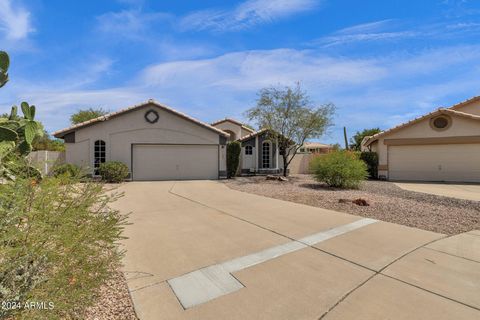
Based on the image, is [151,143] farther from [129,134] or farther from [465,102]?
[465,102]

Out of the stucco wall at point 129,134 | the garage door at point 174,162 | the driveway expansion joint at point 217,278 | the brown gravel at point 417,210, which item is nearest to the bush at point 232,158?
the garage door at point 174,162

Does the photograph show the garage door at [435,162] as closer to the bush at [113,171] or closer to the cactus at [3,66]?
the bush at [113,171]

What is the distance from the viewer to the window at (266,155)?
74.5 feet

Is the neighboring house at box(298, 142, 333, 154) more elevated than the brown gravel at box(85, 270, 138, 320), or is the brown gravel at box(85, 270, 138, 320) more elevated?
the neighboring house at box(298, 142, 333, 154)

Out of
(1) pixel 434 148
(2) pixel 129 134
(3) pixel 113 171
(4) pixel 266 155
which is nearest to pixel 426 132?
(1) pixel 434 148

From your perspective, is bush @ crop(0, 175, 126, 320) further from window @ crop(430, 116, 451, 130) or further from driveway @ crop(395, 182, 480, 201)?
window @ crop(430, 116, 451, 130)

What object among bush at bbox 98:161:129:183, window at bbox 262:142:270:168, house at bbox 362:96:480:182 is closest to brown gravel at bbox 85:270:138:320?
bush at bbox 98:161:129:183

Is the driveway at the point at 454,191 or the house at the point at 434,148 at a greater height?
the house at the point at 434,148

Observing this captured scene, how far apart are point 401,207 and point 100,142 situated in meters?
15.9

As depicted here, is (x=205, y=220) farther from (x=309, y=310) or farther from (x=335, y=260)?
(x=309, y=310)

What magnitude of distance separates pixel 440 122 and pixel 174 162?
16.6 meters

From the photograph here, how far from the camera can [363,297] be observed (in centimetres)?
326

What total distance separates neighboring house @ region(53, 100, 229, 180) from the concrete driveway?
11021mm

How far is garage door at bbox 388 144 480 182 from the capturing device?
16062mm
